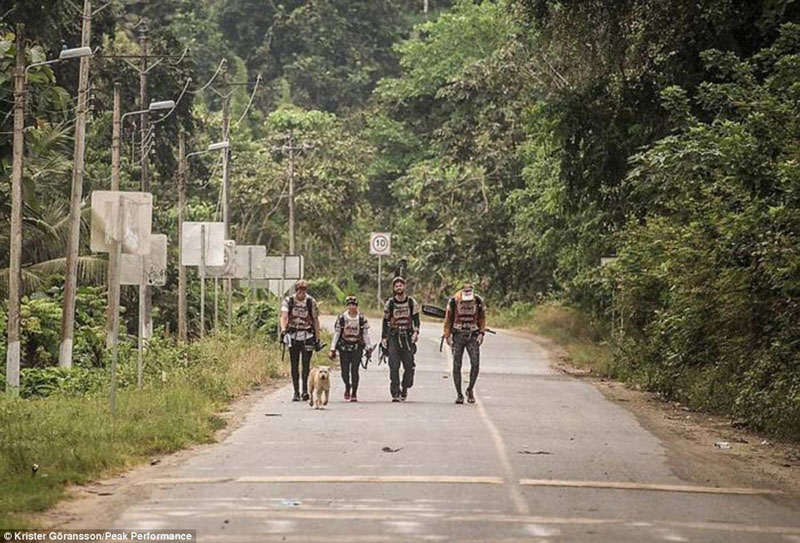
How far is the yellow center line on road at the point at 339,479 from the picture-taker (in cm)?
1388

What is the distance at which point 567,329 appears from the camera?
51406 millimetres

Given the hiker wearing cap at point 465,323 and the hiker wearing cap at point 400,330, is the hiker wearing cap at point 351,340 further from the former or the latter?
the hiker wearing cap at point 465,323

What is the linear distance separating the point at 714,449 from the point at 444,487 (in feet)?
21.2

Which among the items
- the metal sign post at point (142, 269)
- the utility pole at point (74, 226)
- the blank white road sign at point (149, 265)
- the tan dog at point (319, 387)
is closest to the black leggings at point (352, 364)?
the tan dog at point (319, 387)

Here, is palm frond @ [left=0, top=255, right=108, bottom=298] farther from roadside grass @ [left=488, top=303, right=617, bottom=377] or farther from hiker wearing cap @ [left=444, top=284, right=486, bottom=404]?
hiker wearing cap @ [left=444, top=284, right=486, bottom=404]

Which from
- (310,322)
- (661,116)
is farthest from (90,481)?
(661,116)

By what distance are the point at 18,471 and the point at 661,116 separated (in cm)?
1826

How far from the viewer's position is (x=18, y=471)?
46.7 feet

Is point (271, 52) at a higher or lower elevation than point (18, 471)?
higher

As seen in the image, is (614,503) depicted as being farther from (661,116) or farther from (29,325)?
(29,325)

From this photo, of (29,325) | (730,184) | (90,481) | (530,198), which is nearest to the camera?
(90,481)

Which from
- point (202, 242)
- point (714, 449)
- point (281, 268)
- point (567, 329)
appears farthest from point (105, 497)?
point (567, 329)

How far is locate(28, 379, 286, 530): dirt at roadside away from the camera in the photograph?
11694 millimetres

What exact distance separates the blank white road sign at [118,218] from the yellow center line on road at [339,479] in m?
5.21
